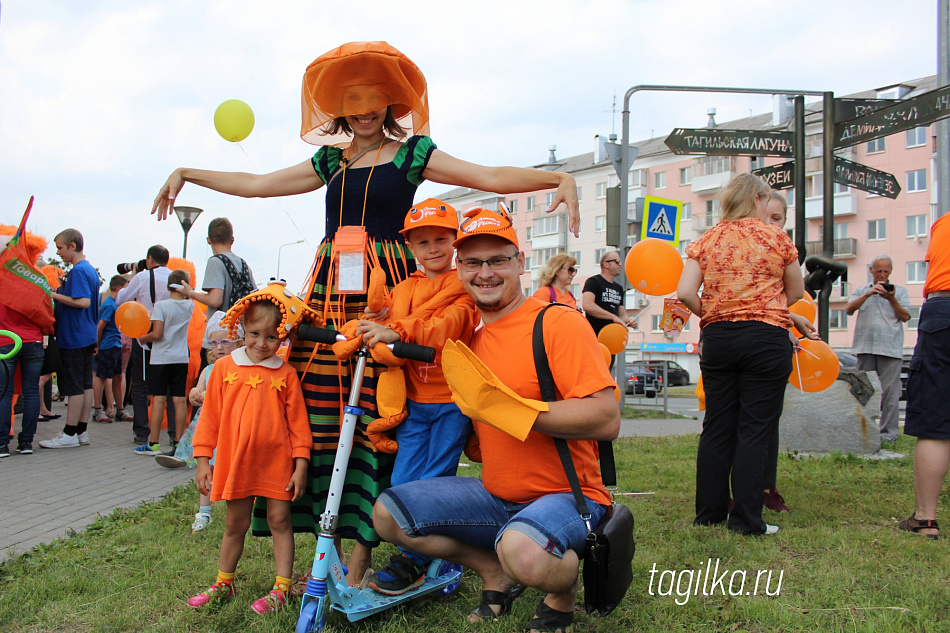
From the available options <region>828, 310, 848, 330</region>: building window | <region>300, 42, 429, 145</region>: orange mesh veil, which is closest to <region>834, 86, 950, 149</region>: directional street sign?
<region>300, 42, 429, 145</region>: orange mesh veil

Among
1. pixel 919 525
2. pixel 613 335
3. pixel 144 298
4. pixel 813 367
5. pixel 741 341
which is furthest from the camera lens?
pixel 613 335

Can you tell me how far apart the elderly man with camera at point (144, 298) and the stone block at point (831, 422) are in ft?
21.8

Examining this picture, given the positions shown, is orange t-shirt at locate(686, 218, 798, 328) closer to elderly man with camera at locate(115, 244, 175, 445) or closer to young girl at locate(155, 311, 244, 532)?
young girl at locate(155, 311, 244, 532)

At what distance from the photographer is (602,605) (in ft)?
8.18

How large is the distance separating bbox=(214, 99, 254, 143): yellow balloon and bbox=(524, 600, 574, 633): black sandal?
3.69m

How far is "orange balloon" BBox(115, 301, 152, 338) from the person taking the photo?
7137 mm

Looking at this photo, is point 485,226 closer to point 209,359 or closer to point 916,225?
point 209,359

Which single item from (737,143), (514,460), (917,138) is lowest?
(514,460)

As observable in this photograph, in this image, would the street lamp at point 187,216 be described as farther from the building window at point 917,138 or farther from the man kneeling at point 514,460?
the building window at point 917,138

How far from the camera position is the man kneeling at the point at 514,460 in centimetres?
245

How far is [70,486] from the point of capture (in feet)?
18.7

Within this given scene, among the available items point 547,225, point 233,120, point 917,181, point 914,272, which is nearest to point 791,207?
point 917,181

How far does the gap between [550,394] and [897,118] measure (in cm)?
538

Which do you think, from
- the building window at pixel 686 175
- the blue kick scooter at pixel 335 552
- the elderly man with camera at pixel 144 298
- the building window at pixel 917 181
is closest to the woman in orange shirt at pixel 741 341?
the blue kick scooter at pixel 335 552
